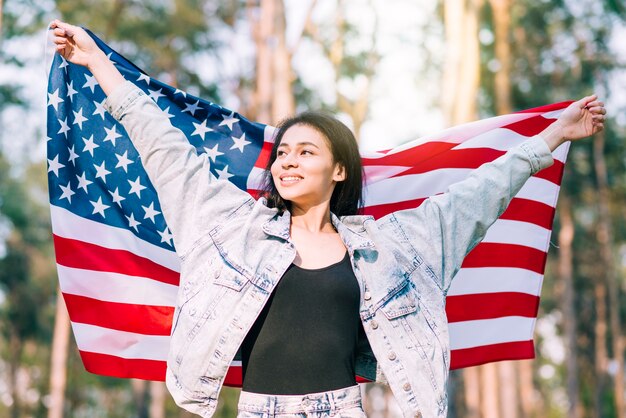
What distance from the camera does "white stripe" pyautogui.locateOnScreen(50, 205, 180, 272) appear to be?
4574 millimetres

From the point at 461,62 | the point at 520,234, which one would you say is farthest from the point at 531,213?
the point at 461,62

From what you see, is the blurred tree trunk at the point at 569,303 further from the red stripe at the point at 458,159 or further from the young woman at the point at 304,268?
the young woman at the point at 304,268

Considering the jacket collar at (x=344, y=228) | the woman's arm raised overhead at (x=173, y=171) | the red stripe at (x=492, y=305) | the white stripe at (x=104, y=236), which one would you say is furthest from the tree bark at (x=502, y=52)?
the woman's arm raised overhead at (x=173, y=171)

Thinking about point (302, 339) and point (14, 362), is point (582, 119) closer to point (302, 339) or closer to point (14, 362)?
point (302, 339)

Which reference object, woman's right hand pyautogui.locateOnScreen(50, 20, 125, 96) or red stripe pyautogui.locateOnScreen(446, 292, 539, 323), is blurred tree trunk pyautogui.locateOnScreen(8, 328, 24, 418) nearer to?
red stripe pyautogui.locateOnScreen(446, 292, 539, 323)

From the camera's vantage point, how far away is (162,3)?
73.5 feet

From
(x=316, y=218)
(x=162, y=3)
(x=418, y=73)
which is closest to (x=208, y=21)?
(x=162, y=3)

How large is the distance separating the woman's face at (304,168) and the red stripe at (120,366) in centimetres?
158

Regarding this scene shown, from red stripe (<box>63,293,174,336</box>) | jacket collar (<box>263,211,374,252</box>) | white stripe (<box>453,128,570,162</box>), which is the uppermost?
white stripe (<box>453,128,570,162</box>)

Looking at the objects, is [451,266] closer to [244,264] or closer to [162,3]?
[244,264]

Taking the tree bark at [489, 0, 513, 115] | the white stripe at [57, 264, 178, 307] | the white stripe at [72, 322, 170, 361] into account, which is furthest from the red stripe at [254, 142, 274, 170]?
the tree bark at [489, 0, 513, 115]

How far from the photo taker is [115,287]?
4621mm

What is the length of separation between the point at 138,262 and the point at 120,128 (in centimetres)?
81

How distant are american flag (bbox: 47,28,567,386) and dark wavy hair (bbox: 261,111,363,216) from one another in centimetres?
115
